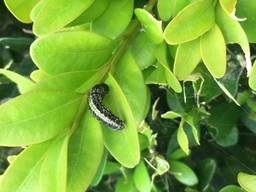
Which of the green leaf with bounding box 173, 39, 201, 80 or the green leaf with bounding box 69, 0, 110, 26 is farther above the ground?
the green leaf with bounding box 69, 0, 110, 26

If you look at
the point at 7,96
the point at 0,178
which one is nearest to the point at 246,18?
the point at 0,178

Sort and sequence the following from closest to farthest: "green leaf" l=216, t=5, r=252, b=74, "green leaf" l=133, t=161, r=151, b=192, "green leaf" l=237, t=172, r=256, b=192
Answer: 1. "green leaf" l=216, t=5, r=252, b=74
2. "green leaf" l=237, t=172, r=256, b=192
3. "green leaf" l=133, t=161, r=151, b=192

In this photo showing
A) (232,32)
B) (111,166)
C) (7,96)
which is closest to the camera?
(232,32)

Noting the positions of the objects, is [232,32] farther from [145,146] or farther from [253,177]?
[145,146]

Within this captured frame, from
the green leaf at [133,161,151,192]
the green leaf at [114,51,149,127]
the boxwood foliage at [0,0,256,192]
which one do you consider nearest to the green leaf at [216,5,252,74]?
the boxwood foliage at [0,0,256,192]

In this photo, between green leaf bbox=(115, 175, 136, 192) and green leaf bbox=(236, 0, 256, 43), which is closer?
green leaf bbox=(236, 0, 256, 43)

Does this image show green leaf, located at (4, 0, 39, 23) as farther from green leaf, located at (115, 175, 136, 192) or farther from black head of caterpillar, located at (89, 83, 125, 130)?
green leaf, located at (115, 175, 136, 192)
